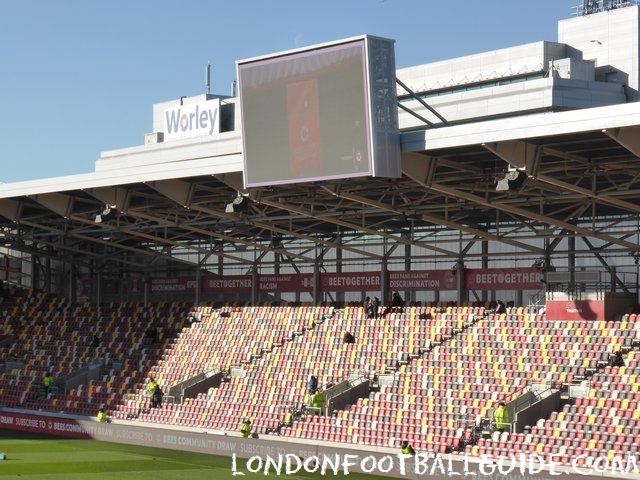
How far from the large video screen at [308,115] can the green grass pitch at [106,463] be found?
28.9 ft

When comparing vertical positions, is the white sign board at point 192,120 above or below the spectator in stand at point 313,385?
above

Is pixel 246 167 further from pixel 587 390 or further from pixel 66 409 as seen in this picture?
pixel 66 409

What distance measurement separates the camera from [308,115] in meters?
36.9

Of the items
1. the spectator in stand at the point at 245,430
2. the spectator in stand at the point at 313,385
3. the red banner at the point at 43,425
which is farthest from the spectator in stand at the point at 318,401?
the red banner at the point at 43,425

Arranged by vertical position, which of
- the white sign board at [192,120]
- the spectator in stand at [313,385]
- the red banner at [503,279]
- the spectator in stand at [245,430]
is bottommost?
the spectator in stand at [245,430]

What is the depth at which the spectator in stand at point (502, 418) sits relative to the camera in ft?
113

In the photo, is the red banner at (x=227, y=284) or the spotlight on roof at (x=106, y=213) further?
the red banner at (x=227, y=284)

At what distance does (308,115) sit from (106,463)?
12.1 metres

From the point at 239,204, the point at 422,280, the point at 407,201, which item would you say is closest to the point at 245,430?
the point at 239,204

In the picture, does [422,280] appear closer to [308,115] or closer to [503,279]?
[503,279]

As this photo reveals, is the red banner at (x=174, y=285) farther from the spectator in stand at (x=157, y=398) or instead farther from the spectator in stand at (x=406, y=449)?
the spectator in stand at (x=406, y=449)

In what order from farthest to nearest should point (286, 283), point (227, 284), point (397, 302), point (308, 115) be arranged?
point (227, 284) → point (286, 283) → point (397, 302) → point (308, 115)

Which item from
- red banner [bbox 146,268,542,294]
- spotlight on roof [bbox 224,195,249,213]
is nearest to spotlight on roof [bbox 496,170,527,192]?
spotlight on roof [bbox 224,195,249,213]

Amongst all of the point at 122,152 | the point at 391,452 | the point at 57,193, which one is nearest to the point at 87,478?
the point at 391,452
